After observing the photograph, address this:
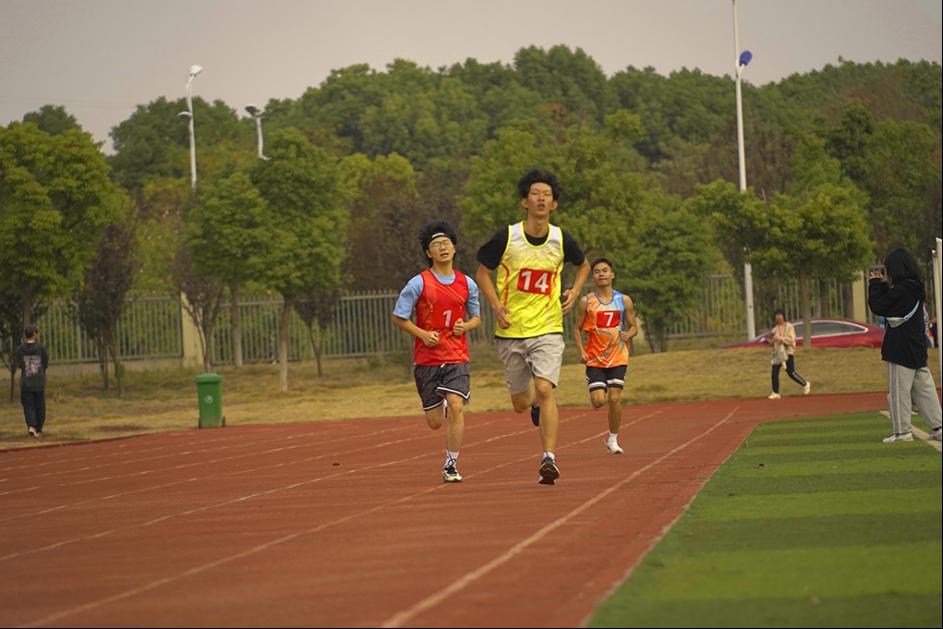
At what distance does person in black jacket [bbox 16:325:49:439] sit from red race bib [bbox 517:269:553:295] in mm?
17133

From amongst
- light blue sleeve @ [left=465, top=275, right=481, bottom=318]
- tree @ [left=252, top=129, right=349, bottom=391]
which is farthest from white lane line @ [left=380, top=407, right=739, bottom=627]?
tree @ [left=252, top=129, right=349, bottom=391]

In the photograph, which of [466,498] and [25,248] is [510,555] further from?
[25,248]

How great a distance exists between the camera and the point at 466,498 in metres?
12.5

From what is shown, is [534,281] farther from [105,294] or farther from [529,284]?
[105,294]

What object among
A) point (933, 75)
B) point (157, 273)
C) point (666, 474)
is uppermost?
point (933, 75)

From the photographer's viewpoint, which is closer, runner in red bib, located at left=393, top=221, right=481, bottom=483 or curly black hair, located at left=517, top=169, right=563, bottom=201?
curly black hair, located at left=517, top=169, right=563, bottom=201

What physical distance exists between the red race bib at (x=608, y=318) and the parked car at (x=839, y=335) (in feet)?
76.8

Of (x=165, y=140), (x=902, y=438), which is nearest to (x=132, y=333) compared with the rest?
(x=902, y=438)

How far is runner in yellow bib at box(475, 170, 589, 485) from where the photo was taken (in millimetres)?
12906

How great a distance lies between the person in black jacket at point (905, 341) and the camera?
15.2 meters

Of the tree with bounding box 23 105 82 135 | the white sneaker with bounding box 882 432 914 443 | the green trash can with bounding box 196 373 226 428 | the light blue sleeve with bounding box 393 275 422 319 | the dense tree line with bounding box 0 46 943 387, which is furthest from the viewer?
the tree with bounding box 23 105 82 135

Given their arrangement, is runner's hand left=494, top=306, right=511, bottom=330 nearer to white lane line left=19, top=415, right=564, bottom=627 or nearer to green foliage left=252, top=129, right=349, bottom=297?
white lane line left=19, top=415, right=564, bottom=627

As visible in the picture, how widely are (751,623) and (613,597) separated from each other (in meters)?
0.88

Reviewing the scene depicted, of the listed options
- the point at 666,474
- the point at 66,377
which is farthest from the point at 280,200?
the point at 666,474
